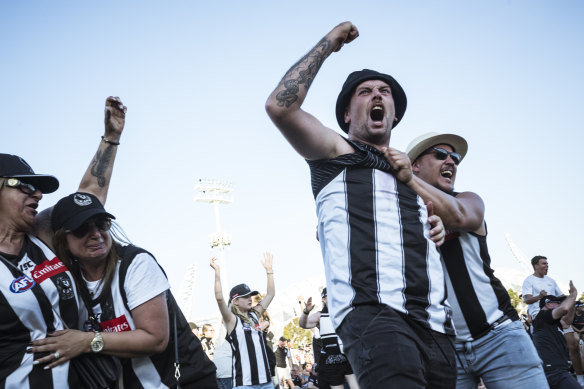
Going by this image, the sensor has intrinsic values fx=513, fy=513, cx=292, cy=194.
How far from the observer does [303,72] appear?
2830 mm

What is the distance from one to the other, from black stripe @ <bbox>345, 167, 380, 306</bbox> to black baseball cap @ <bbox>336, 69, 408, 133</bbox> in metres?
0.65

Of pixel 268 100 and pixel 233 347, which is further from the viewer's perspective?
pixel 233 347

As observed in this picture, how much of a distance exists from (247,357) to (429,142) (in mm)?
5823

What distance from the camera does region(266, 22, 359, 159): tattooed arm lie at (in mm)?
Answer: 2656

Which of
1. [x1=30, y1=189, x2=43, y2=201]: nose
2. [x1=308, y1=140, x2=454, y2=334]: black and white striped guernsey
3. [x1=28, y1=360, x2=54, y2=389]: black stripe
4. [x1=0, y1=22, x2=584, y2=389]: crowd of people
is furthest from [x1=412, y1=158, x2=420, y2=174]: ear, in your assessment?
[x1=28, y1=360, x2=54, y2=389]: black stripe

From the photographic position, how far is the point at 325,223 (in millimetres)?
2883

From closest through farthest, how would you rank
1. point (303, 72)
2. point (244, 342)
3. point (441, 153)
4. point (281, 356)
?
1. point (303, 72)
2. point (441, 153)
3. point (244, 342)
4. point (281, 356)

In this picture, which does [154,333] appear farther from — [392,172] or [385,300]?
[392,172]

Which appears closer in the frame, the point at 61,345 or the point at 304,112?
the point at 304,112

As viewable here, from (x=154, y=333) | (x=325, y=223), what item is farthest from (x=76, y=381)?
(x=325, y=223)

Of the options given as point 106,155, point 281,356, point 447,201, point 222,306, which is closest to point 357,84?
point 447,201

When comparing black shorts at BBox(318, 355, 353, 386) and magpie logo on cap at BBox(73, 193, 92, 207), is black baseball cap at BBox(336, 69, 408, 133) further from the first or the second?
black shorts at BBox(318, 355, 353, 386)

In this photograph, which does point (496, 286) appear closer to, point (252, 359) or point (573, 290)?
point (252, 359)

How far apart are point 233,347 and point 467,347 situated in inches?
229
